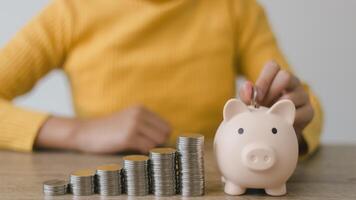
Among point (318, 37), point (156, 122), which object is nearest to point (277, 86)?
point (156, 122)

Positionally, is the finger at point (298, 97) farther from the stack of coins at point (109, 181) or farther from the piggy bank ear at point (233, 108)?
the stack of coins at point (109, 181)

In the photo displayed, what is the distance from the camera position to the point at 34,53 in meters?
1.01

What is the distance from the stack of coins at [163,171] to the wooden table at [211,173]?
0.01 m

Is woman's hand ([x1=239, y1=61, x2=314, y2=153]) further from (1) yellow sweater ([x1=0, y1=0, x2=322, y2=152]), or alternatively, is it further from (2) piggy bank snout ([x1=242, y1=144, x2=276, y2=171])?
(1) yellow sweater ([x1=0, y1=0, x2=322, y2=152])

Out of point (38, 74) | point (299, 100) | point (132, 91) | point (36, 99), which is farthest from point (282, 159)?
point (36, 99)

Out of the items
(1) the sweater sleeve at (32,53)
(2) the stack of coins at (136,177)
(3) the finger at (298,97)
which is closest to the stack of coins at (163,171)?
(2) the stack of coins at (136,177)

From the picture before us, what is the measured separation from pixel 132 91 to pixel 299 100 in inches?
13.4

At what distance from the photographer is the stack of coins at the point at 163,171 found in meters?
0.62

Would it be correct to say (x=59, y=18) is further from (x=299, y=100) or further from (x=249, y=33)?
(x=299, y=100)

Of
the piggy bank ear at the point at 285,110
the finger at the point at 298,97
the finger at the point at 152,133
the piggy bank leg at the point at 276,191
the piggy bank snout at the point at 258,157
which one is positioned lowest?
the piggy bank leg at the point at 276,191

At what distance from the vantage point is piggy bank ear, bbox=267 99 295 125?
2.04 ft

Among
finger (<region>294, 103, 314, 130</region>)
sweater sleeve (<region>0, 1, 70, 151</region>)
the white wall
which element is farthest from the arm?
the white wall

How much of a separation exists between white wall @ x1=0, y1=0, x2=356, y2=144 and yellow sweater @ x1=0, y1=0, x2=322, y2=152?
23.5 inches

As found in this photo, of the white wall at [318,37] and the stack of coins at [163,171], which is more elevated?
the white wall at [318,37]
